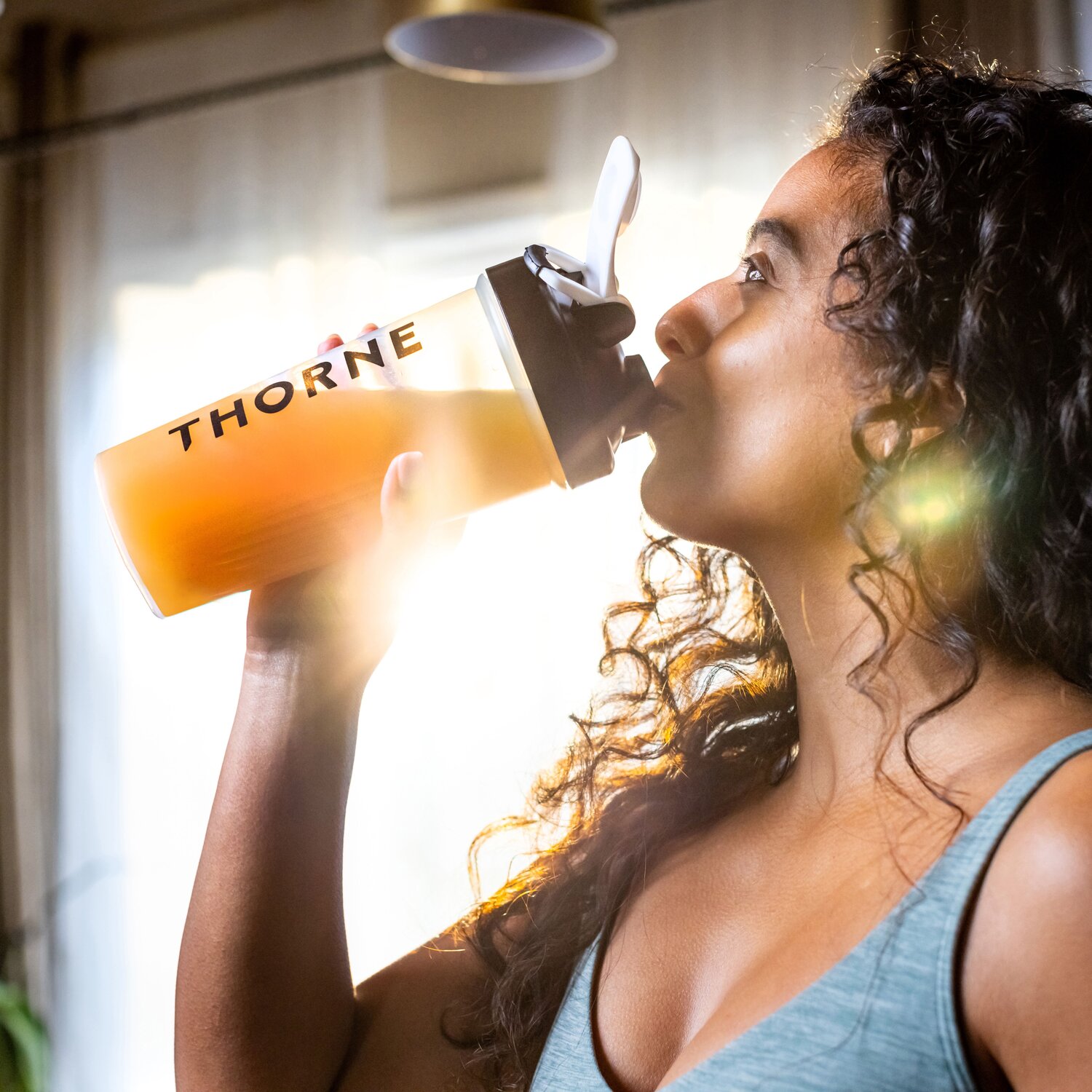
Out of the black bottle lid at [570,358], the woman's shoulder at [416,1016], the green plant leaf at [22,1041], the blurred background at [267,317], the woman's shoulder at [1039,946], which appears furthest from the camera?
the green plant leaf at [22,1041]

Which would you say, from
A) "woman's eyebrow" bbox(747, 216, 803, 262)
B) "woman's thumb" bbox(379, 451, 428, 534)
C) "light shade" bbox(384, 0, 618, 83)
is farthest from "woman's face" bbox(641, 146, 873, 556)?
"light shade" bbox(384, 0, 618, 83)

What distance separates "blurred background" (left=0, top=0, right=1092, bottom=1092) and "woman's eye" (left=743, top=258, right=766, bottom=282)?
108 centimetres

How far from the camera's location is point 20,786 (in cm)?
222

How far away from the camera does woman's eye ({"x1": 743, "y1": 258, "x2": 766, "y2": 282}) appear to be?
65 cm

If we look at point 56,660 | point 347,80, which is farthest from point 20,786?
point 347,80

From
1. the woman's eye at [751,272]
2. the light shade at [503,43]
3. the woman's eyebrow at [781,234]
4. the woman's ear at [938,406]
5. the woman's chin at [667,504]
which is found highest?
the light shade at [503,43]

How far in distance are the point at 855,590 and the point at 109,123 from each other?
2128 mm

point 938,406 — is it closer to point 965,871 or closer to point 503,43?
point 965,871

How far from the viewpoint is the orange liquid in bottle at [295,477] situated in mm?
636

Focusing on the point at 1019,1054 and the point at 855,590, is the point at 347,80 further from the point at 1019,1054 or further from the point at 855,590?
the point at 1019,1054

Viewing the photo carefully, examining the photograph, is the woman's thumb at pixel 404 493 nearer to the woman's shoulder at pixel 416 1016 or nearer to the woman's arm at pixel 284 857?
the woman's arm at pixel 284 857

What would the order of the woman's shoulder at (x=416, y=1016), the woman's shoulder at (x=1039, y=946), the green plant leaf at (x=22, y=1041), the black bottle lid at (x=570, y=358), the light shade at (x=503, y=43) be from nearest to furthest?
the woman's shoulder at (x=1039, y=946), the black bottle lid at (x=570, y=358), the woman's shoulder at (x=416, y=1016), the light shade at (x=503, y=43), the green plant leaf at (x=22, y=1041)

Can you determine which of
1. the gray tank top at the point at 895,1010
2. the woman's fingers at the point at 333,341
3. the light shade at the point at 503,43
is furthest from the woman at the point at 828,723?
the light shade at the point at 503,43

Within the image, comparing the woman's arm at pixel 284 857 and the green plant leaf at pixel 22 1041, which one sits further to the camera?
the green plant leaf at pixel 22 1041
